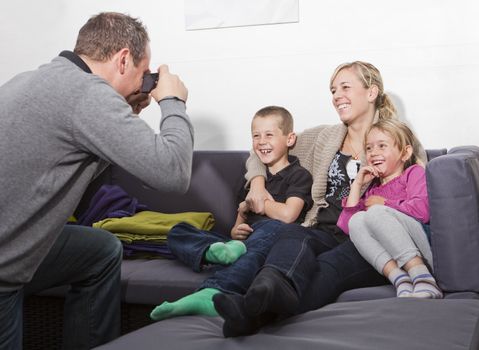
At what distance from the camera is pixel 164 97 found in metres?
1.67

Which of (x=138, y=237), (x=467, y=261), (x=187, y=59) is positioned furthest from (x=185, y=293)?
(x=187, y=59)

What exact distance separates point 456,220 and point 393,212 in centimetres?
21

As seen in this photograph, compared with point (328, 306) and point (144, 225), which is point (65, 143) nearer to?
point (328, 306)

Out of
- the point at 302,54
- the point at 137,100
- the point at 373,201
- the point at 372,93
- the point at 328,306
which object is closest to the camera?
the point at 328,306

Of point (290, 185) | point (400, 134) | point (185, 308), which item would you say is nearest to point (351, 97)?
point (400, 134)

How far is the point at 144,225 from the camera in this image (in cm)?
239

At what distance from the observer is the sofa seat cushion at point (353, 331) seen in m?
1.26

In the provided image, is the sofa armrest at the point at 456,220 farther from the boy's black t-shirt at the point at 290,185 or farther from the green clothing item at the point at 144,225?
the green clothing item at the point at 144,225

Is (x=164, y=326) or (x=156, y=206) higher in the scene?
(x=156, y=206)

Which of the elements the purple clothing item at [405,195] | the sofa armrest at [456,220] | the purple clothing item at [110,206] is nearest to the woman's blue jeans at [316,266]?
the purple clothing item at [405,195]

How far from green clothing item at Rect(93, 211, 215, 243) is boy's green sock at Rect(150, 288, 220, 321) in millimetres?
719

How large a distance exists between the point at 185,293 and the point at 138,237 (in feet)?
1.38

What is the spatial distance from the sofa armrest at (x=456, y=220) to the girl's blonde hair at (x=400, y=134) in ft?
1.29

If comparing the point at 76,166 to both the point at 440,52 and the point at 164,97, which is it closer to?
the point at 164,97
